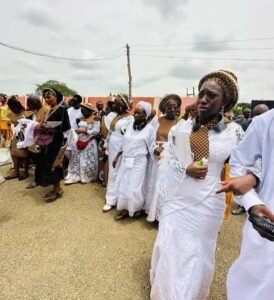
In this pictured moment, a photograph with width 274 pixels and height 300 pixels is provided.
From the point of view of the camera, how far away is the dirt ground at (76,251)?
253 cm

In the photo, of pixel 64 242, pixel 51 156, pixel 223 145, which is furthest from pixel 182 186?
pixel 51 156

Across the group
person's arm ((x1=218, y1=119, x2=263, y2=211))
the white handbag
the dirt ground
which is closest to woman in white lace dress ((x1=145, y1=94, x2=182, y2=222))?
the dirt ground

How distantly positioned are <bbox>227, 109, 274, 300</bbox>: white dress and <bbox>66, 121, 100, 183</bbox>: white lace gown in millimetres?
4473

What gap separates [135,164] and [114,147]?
106 centimetres

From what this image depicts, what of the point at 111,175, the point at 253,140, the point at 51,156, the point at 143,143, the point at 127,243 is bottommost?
the point at 127,243

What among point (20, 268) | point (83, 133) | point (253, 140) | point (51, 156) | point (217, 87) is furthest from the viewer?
point (83, 133)

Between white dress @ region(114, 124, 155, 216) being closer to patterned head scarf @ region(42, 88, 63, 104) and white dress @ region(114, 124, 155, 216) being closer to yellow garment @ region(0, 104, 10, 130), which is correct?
patterned head scarf @ region(42, 88, 63, 104)

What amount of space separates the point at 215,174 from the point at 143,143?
A: 179 centimetres

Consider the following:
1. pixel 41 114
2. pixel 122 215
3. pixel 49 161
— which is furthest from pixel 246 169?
pixel 41 114

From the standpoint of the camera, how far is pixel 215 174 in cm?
217

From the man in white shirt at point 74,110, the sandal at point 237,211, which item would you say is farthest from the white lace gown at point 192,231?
the man in white shirt at point 74,110

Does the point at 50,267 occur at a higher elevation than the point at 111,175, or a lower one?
lower

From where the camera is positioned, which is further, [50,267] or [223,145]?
[50,267]

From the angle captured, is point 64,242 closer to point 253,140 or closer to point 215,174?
point 215,174
